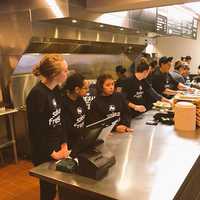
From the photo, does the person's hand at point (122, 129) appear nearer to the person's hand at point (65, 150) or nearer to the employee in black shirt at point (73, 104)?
the employee in black shirt at point (73, 104)

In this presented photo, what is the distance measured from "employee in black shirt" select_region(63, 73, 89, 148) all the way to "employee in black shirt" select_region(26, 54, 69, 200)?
18 centimetres

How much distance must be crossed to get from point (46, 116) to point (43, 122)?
0.15 ft

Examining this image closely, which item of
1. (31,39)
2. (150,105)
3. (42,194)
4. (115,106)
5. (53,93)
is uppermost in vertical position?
(31,39)

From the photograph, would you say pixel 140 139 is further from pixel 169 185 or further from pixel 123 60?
pixel 123 60

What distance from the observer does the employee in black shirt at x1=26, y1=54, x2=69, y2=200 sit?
1.58m

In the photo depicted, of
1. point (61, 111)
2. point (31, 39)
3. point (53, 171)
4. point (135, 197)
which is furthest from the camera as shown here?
point (31, 39)

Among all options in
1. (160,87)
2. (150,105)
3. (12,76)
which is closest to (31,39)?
(12,76)

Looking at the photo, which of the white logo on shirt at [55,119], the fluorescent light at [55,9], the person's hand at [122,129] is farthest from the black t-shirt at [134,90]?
the white logo on shirt at [55,119]

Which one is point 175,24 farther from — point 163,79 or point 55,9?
point 55,9

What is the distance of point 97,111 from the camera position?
2105 mm

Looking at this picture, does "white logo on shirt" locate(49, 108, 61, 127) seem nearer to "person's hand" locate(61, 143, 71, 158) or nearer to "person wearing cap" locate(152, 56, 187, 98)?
"person's hand" locate(61, 143, 71, 158)

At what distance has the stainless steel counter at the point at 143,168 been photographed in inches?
43.0

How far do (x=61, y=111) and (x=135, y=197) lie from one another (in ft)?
3.10

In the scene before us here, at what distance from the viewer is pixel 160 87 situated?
4.06m
